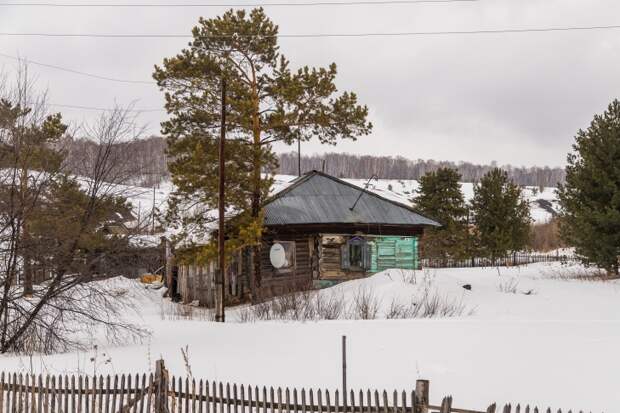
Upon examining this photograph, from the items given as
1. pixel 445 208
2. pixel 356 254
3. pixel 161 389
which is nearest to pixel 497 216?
pixel 445 208

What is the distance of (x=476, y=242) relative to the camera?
4200 centimetres

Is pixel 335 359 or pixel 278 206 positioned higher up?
pixel 278 206

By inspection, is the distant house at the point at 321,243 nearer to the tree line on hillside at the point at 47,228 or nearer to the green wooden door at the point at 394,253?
the green wooden door at the point at 394,253

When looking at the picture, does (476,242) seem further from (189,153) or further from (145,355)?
(145,355)

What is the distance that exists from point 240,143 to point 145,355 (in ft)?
42.7

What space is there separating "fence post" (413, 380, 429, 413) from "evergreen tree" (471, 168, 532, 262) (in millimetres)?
34911

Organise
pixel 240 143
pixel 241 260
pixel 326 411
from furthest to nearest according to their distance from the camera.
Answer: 1. pixel 241 260
2. pixel 240 143
3. pixel 326 411

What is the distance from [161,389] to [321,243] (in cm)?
2031

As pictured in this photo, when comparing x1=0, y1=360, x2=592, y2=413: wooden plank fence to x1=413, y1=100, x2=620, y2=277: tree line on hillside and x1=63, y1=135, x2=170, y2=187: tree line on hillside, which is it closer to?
x1=63, y1=135, x2=170, y2=187: tree line on hillside

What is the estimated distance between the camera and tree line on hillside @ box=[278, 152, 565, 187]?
15812 centimetres

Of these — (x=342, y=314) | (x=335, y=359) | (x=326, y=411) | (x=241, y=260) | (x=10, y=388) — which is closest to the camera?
(x=326, y=411)

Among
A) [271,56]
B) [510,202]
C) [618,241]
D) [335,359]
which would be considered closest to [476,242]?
[510,202]

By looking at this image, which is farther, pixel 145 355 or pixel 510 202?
pixel 510 202

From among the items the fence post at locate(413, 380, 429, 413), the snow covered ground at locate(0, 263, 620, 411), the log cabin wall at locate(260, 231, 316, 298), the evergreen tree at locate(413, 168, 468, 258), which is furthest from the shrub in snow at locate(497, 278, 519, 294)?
the fence post at locate(413, 380, 429, 413)
